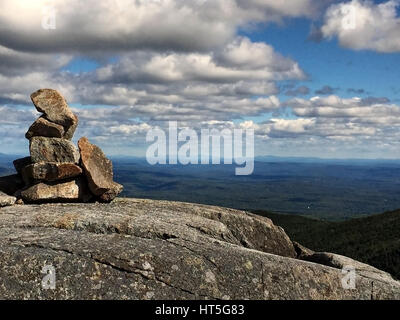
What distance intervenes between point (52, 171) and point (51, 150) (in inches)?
96.9

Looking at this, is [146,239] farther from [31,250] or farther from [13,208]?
[13,208]

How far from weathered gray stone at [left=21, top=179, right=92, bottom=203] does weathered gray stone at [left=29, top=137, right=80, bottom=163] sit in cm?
207

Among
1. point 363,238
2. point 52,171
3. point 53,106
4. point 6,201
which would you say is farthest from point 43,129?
point 363,238

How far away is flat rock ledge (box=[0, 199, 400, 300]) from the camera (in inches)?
720

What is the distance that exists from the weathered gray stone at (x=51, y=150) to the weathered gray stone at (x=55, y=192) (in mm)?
2071

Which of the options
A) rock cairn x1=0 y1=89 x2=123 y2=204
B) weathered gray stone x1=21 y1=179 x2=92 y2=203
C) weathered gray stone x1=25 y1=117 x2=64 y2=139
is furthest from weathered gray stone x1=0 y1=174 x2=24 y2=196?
weathered gray stone x1=25 y1=117 x2=64 y2=139

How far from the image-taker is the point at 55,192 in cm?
2891

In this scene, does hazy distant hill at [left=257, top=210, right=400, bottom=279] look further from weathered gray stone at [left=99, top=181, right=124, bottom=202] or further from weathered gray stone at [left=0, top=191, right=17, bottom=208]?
weathered gray stone at [left=0, top=191, right=17, bottom=208]

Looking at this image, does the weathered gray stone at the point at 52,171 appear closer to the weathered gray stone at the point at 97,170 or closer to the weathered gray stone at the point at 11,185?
the weathered gray stone at the point at 97,170

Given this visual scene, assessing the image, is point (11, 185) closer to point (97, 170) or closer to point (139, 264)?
point (97, 170)

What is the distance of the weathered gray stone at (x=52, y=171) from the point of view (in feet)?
94.1

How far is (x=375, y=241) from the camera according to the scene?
426 feet
